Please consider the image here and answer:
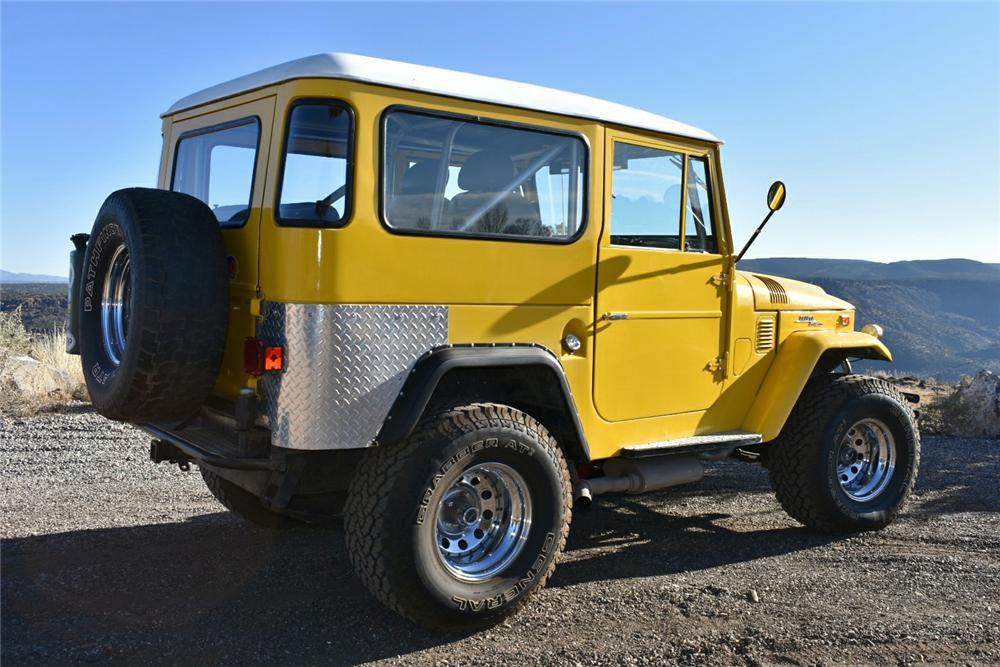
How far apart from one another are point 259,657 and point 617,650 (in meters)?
1.45

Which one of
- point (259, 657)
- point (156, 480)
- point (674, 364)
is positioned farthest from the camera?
point (156, 480)

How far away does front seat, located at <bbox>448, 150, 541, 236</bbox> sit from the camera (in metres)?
3.96

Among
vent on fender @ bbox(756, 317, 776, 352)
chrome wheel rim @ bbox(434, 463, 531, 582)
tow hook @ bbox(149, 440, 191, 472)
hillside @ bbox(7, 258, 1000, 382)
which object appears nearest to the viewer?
chrome wheel rim @ bbox(434, 463, 531, 582)

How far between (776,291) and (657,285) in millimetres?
1163

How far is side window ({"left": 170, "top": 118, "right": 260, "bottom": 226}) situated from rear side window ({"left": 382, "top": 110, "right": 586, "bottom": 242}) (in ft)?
2.19

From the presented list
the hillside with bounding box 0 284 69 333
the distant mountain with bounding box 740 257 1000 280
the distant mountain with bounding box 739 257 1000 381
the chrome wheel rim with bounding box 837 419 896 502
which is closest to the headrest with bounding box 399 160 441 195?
the chrome wheel rim with bounding box 837 419 896 502

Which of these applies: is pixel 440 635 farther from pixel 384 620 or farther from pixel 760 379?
pixel 760 379

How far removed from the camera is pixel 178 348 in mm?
3557

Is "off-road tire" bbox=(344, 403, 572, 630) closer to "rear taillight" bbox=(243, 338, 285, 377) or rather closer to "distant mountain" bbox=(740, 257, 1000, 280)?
"rear taillight" bbox=(243, 338, 285, 377)

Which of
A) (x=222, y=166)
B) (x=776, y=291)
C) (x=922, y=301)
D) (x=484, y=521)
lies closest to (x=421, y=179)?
(x=222, y=166)

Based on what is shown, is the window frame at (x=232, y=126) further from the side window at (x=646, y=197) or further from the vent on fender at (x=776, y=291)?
the vent on fender at (x=776, y=291)

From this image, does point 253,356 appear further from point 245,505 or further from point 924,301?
point 924,301

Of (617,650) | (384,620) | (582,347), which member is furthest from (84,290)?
(617,650)

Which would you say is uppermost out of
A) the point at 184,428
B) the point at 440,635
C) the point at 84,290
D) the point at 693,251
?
the point at 693,251
